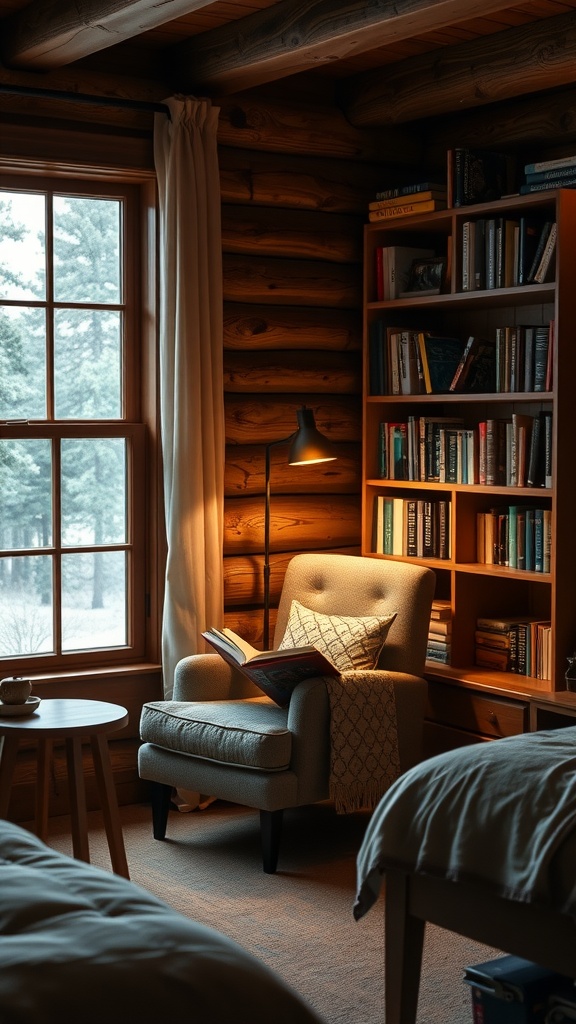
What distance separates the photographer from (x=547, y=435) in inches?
163

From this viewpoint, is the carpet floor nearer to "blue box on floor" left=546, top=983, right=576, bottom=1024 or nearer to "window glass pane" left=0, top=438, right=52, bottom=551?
"blue box on floor" left=546, top=983, right=576, bottom=1024

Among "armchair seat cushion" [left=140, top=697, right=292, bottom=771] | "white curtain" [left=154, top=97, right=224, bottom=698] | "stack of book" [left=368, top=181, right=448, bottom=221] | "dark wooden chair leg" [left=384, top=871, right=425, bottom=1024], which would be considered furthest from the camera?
"stack of book" [left=368, top=181, right=448, bottom=221]

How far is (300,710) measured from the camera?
379 centimetres

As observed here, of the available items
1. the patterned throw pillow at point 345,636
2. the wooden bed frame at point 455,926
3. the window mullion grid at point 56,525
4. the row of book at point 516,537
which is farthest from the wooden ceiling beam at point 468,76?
the wooden bed frame at point 455,926

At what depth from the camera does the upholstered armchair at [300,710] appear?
3.79 m

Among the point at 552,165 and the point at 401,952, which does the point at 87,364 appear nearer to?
the point at 552,165

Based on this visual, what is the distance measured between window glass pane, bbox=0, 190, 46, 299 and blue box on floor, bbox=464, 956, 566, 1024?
285cm

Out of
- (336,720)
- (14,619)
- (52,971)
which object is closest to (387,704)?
(336,720)

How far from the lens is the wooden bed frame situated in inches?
90.3

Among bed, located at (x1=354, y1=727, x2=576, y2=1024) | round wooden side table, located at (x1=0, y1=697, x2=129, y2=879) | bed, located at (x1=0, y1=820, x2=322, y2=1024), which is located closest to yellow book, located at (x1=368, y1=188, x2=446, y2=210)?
round wooden side table, located at (x1=0, y1=697, x2=129, y2=879)

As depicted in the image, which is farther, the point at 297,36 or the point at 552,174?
the point at 552,174

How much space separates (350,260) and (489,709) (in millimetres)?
1935

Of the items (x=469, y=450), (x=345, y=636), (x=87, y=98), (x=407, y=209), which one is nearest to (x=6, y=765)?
(x=345, y=636)

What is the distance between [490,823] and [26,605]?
240 centimetres
